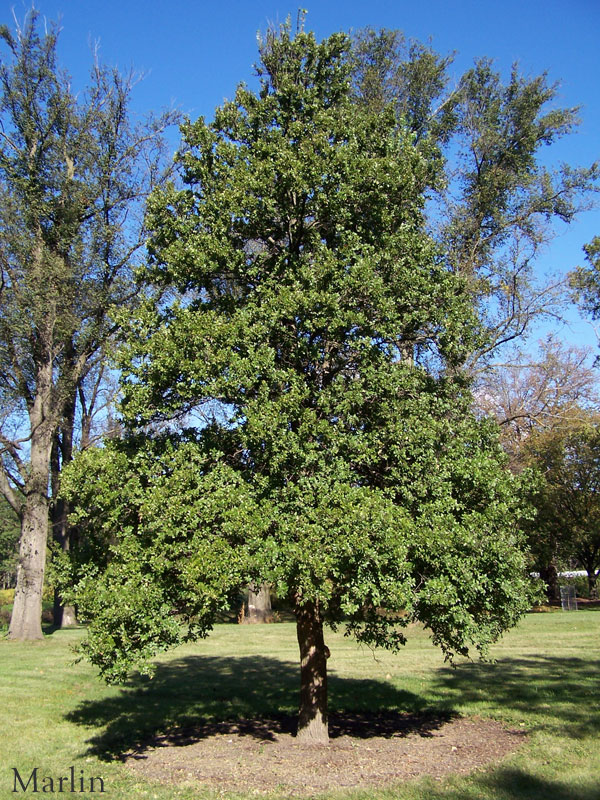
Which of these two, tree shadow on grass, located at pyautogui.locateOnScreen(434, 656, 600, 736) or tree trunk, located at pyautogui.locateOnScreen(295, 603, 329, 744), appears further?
tree shadow on grass, located at pyautogui.locateOnScreen(434, 656, 600, 736)

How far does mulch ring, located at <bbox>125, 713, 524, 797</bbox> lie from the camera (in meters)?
8.30

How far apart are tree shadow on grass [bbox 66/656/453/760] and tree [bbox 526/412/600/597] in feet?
62.2

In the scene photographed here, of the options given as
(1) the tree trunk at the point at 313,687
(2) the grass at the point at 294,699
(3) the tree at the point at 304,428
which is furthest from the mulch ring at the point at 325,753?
(3) the tree at the point at 304,428

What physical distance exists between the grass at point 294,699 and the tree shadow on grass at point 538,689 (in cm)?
2

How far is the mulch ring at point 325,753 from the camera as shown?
8.30 meters

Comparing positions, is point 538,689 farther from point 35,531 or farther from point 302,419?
point 35,531

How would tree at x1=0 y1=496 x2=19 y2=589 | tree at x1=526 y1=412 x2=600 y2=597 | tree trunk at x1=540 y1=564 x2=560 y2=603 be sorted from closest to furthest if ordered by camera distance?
1. tree at x1=526 y1=412 x2=600 y2=597
2. tree trunk at x1=540 y1=564 x2=560 y2=603
3. tree at x1=0 y1=496 x2=19 y2=589

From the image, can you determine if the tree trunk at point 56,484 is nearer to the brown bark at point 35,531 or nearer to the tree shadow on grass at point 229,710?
the brown bark at point 35,531

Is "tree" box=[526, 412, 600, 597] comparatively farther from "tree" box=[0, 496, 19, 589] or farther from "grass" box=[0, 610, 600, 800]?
"tree" box=[0, 496, 19, 589]

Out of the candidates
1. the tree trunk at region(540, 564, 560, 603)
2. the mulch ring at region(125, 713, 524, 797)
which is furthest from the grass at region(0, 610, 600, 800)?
the tree trunk at region(540, 564, 560, 603)

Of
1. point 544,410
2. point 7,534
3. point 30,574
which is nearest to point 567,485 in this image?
point 544,410

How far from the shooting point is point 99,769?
8.89 m

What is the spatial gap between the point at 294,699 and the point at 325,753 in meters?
4.14

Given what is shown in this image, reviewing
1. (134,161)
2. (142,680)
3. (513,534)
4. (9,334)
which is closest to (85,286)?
(9,334)
